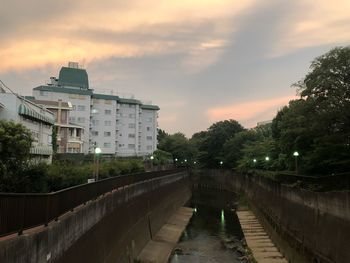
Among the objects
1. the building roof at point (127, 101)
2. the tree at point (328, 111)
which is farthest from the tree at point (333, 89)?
the building roof at point (127, 101)

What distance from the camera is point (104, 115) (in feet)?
308

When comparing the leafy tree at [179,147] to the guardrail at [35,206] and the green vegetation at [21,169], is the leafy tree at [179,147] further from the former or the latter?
the guardrail at [35,206]

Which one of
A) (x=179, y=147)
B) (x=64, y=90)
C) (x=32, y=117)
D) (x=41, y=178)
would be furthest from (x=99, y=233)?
(x=179, y=147)

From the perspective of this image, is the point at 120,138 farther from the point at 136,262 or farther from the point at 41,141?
the point at 136,262

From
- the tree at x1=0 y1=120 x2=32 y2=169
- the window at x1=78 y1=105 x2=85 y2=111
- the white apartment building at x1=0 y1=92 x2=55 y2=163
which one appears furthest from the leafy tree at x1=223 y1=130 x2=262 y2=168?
the tree at x1=0 y1=120 x2=32 y2=169

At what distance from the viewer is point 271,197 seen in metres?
44.8

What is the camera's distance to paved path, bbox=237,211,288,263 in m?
31.1

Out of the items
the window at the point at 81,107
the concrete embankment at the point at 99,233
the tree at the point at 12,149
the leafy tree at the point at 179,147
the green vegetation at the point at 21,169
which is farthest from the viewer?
the leafy tree at the point at 179,147

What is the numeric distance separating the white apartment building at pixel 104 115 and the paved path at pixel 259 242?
43828 millimetres

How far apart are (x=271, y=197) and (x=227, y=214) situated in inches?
738

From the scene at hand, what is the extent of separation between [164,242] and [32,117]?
20.9 metres

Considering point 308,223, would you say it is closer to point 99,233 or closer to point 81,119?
point 99,233

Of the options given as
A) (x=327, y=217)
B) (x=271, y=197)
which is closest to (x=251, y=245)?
(x=271, y=197)

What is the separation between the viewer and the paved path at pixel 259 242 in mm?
31078
